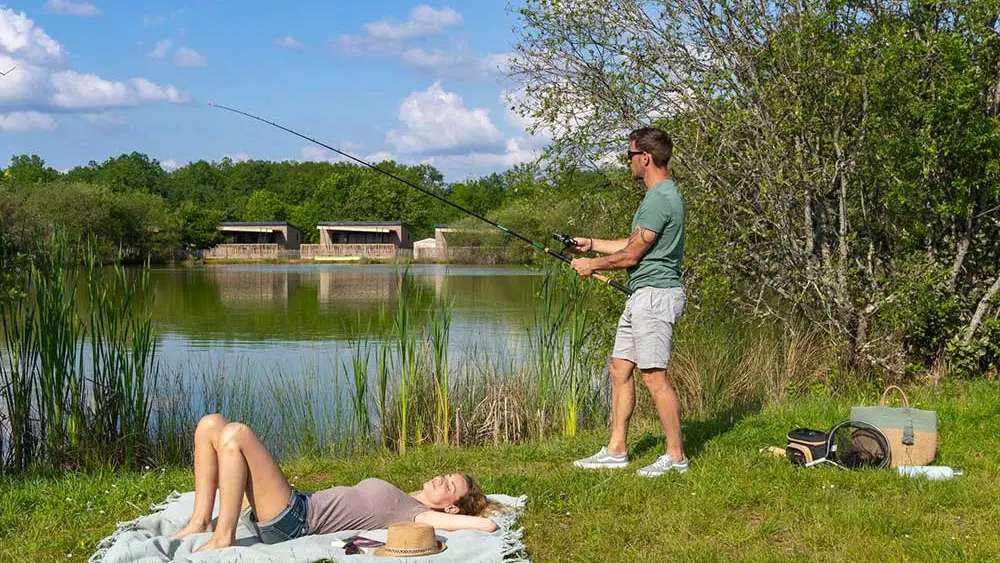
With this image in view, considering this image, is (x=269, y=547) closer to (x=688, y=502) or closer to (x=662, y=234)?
(x=688, y=502)

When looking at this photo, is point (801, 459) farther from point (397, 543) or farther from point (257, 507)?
point (257, 507)

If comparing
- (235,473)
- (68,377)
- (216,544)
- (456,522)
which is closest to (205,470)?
(235,473)

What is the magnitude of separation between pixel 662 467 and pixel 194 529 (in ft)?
7.18

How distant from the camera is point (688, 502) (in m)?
4.16

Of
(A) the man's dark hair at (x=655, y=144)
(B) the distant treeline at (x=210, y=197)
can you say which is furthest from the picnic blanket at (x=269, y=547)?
(B) the distant treeline at (x=210, y=197)

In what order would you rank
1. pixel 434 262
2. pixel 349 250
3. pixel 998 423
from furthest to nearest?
1. pixel 349 250
2. pixel 434 262
3. pixel 998 423

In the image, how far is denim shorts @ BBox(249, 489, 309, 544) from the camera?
364 centimetres

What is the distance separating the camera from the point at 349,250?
2517 inches

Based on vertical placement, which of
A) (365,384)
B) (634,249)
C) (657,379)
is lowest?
(365,384)

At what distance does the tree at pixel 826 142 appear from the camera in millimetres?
6773

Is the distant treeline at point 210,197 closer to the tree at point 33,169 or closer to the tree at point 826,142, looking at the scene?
the tree at point 33,169

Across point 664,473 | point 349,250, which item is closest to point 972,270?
point 664,473

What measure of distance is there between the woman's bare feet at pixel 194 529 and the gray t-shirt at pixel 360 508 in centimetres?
39

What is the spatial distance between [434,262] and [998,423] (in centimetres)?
4896
